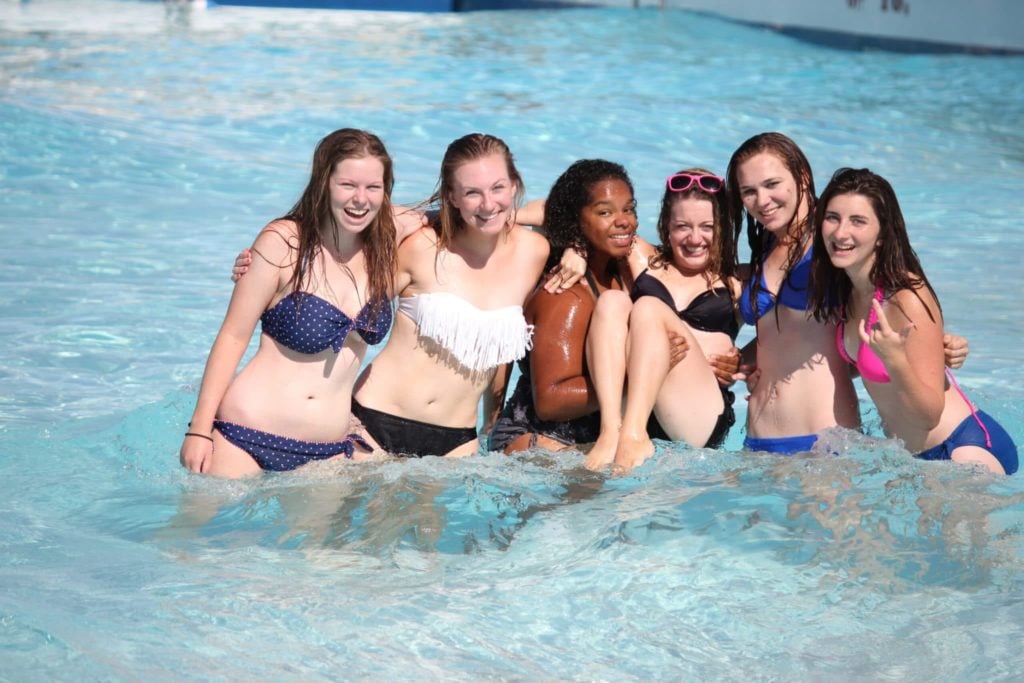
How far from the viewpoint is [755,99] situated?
14367 mm

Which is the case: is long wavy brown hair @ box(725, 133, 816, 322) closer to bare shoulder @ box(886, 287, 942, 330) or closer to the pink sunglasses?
the pink sunglasses

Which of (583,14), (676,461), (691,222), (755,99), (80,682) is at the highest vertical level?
(583,14)

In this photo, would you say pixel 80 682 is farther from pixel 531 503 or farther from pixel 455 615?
pixel 531 503

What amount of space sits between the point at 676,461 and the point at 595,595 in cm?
95

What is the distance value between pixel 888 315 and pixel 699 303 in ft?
2.78

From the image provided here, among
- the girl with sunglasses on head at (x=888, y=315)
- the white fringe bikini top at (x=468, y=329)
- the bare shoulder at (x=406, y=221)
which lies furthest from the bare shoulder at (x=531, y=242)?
the girl with sunglasses on head at (x=888, y=315)

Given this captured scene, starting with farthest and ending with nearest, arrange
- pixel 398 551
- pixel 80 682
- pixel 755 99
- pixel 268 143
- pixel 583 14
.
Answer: pixel 583 14 → pixel 755 99 → pixel 268 143 → pixel 398 551 → pixel 80 682

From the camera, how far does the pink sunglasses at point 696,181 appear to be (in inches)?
190

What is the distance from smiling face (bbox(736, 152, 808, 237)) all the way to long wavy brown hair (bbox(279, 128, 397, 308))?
143 centimetres

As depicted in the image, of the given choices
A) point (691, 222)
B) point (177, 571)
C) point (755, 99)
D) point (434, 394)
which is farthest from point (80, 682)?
point (755, 99)

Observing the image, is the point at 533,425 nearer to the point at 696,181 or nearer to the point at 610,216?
the point at 610,216

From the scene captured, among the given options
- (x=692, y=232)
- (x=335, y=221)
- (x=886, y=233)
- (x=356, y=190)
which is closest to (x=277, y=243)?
(x=335, y=221)

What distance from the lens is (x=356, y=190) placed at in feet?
14.2

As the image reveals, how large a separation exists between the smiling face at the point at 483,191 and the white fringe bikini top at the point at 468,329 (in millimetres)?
329
